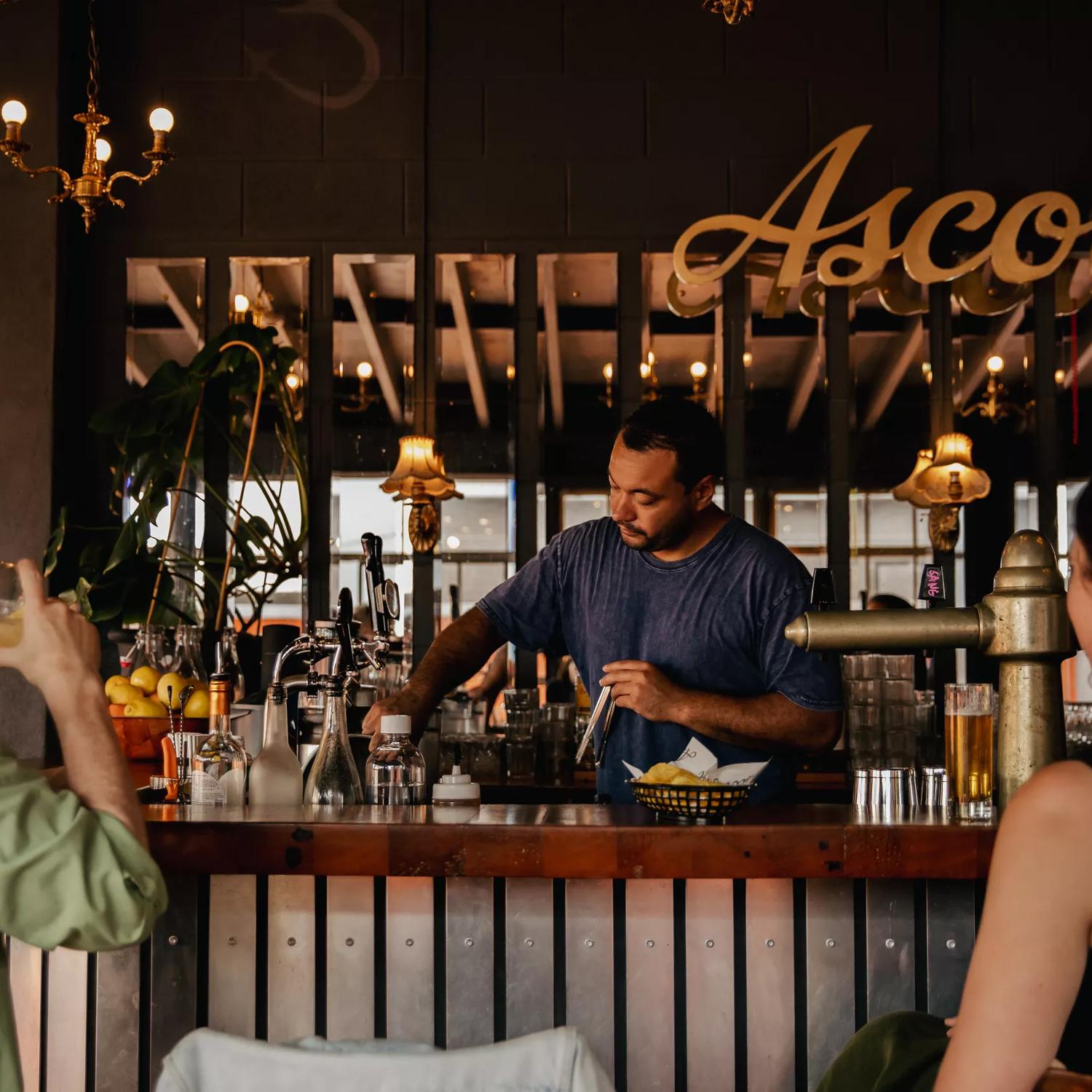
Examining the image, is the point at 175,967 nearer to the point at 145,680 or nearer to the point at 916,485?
the point at 145,680

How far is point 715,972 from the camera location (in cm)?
185

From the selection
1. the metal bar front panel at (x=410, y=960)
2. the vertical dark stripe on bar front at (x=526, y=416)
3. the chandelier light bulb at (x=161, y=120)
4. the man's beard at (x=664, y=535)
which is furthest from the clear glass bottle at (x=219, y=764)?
the vertical dark stripe on bar front at (x=526, y=416)

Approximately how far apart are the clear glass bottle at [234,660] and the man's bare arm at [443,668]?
67 centimetres

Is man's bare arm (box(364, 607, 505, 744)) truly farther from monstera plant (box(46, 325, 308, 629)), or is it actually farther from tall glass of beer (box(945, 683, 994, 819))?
monstera plant (box(46, 325, 308, 629))

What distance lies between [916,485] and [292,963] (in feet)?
12.2

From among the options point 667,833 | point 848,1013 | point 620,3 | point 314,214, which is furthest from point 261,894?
point 620,3

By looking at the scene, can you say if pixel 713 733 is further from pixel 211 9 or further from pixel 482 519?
pixel 211 9

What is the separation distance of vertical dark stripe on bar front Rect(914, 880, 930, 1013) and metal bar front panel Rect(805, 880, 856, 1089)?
9 cm

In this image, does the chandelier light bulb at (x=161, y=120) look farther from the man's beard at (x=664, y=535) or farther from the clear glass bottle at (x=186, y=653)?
the man's beard at (x=664, y=535)

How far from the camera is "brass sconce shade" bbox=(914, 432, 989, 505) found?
16.2ft

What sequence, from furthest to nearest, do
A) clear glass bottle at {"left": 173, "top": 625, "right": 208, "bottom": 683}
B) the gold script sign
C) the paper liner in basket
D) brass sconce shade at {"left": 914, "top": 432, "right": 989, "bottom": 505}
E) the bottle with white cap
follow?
brass sconce shade at {"left": 914, "top": 432, "right": 989, "bottom": 505}
the gold script sign
clear glass bottle at {"left": 173, "top": 625, "right": 208, "bottom": 683}
the bottle with white cap
the paper liner in basket

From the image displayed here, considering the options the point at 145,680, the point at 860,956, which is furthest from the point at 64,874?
→ the point at 145,680

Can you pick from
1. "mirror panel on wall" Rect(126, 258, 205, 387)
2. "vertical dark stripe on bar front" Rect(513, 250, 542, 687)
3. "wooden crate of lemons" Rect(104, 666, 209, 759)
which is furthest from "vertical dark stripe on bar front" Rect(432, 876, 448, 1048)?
"mirror panel on wall" Rect(126, 258, 205, 387)

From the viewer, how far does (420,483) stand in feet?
16.2
